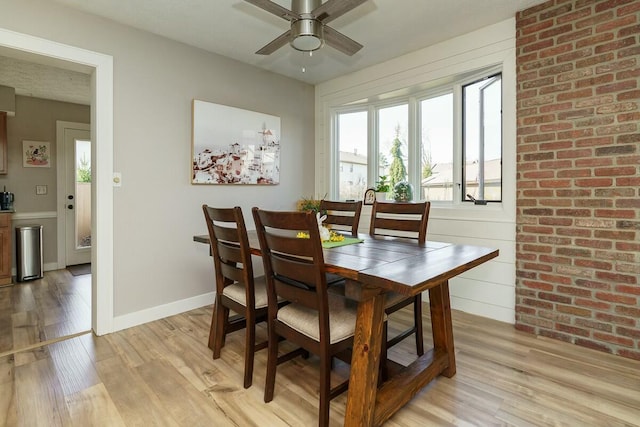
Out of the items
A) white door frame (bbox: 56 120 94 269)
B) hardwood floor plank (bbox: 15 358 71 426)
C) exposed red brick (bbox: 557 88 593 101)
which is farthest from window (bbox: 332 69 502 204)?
white door frame (bbox: 56 120 94 269)

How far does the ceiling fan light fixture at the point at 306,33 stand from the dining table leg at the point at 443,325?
63.6 inches

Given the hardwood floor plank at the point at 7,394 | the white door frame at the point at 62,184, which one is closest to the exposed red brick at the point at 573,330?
the hardwood floor plank at the point at 7,394

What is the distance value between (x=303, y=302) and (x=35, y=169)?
5.00 metres

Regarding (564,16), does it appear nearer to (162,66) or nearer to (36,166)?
(162,66)

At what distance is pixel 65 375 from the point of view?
6.48ft

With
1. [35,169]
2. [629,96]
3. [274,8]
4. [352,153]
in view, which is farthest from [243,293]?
[35,169]

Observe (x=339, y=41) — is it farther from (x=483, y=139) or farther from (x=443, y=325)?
(x=443, y=325)

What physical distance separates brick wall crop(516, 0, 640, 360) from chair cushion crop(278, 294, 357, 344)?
5.78 ft

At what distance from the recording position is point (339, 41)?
2070 mm

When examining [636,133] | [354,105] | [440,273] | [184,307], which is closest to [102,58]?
[184,307]

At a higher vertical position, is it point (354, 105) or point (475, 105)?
point (354, 105)

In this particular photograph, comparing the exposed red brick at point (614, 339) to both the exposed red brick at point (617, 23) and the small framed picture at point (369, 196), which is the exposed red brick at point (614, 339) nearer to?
the exposed red brick at point (617, 23)

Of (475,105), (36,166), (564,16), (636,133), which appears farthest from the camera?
(36,166)

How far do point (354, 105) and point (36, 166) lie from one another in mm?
4446
